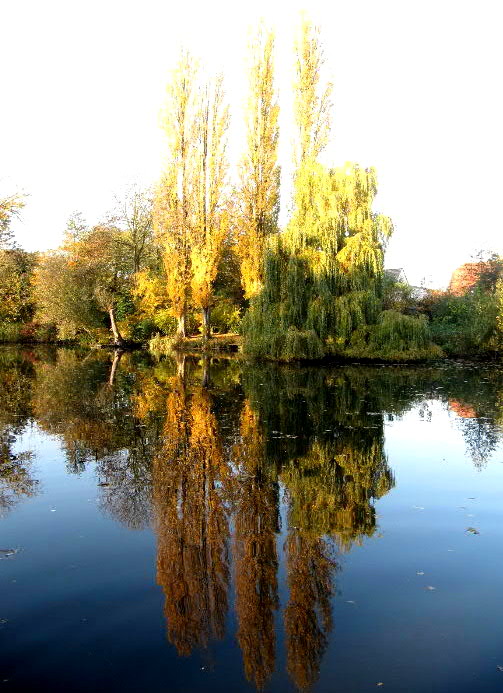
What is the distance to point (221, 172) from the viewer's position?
31.7 metres

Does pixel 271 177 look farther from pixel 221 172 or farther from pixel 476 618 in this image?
pixel 476 618

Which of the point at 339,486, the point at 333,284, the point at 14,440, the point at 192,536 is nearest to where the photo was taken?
the point at 192,536

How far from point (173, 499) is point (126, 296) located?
111 feet

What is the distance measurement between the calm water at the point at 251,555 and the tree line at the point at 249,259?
11774mm

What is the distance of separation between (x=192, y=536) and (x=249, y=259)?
80.3 feet

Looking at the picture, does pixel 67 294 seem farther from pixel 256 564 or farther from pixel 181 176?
pixel 256 564

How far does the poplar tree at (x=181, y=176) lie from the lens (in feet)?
103

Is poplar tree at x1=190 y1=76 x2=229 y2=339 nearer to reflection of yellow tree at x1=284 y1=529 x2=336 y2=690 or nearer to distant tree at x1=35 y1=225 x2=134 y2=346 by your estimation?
distant tree at x1=35 y1=225 x2=134 y2=346

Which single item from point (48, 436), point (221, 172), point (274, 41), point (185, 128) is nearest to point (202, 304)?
point (221, 172)

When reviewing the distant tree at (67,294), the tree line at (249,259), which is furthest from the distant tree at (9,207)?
the distant tree at (67,294)

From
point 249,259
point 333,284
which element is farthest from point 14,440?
point 249,259

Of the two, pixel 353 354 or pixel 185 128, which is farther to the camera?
pixel 185 128

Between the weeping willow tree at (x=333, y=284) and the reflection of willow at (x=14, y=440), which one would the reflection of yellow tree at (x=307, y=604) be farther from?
the weeping willow tree at (x=333, y=284)

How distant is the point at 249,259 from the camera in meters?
28.9
